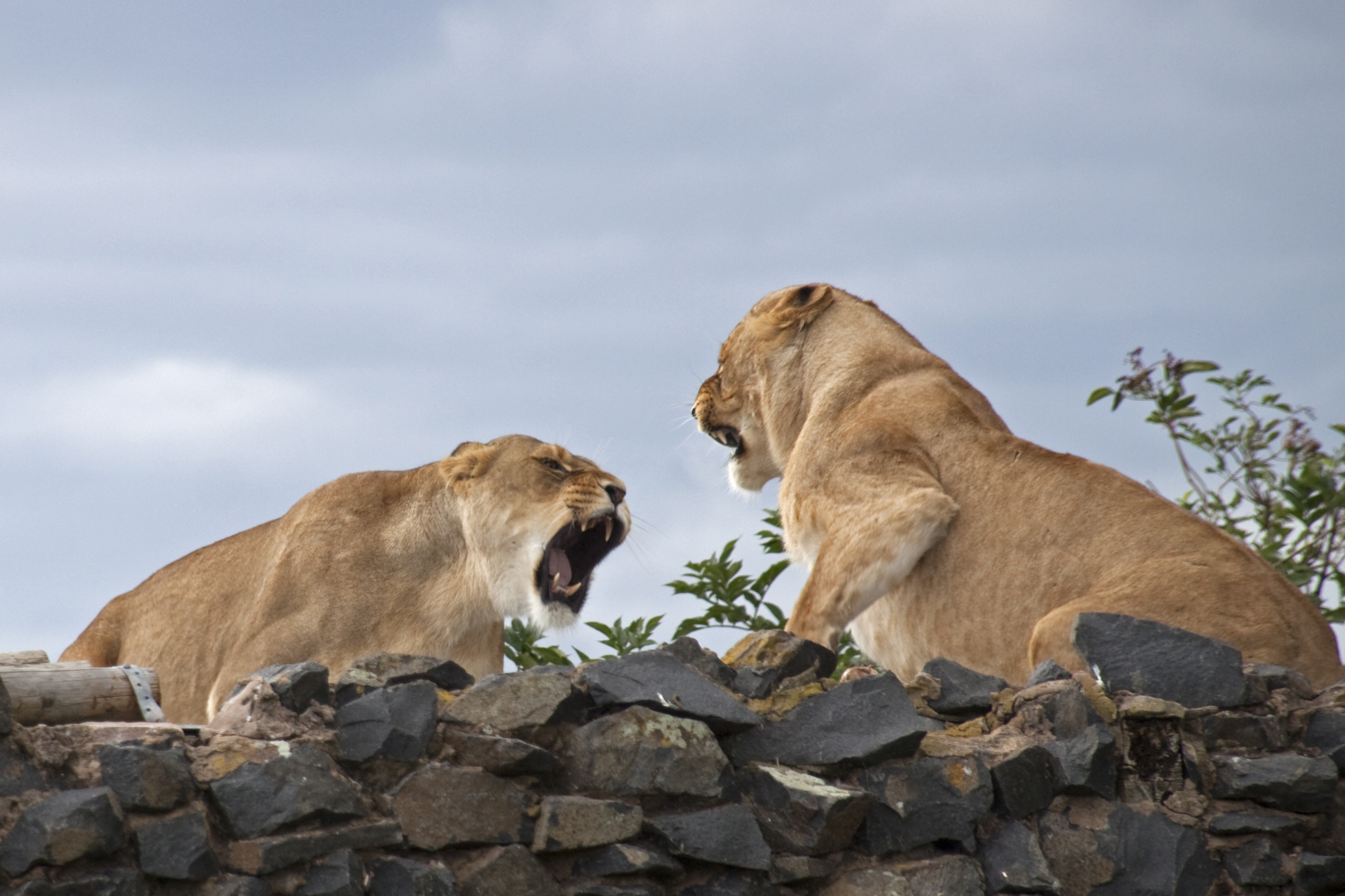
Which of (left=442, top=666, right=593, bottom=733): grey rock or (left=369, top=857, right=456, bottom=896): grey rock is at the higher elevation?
(left=442, top=666, right=593, bottom=733): grey rock

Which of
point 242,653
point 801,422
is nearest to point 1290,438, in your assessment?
point 801,422

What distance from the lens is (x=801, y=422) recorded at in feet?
23.2

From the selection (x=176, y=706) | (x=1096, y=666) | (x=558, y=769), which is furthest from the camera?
(x=176, y=706)

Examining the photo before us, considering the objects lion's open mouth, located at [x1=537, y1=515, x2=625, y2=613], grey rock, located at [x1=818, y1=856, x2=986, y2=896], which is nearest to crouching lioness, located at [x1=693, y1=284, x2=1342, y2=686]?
grey rock, located at [x1=818, y1=856, x2=986, y2=896]

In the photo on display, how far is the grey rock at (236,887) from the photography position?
376 cm

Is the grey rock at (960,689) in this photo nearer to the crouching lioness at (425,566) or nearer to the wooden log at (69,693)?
the wooden log at (69,693)

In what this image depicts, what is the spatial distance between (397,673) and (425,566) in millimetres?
3142

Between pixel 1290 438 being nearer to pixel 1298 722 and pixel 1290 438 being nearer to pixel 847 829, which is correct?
pixel 1298 722

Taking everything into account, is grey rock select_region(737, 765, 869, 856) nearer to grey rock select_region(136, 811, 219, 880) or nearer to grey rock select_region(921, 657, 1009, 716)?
grey rock select_region(921, 657, 1009, 716)

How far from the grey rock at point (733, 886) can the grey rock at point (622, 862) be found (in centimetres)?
10

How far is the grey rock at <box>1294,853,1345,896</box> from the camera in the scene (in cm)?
478

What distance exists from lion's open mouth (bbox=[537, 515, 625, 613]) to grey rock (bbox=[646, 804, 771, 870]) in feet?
10.8

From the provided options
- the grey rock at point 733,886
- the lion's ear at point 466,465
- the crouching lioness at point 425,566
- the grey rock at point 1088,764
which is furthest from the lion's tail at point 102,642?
the grey rock at point 1088,764

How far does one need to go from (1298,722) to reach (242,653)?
4.86 m
